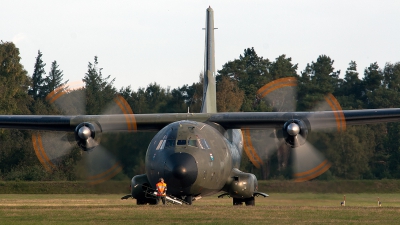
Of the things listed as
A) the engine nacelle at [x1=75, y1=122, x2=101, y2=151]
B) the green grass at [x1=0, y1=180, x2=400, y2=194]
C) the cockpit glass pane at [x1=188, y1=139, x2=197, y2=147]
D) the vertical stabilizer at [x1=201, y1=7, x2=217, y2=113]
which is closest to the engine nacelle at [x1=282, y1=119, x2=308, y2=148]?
the cockpit glass pane at [x1=188, y1=139, x2=197, y2=147]

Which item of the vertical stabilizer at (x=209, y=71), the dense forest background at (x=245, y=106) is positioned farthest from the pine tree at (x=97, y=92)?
the vertical stabilizer at (x=209, y=71)

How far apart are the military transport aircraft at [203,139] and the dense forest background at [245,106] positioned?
10.7ft

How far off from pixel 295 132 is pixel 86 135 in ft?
22.2

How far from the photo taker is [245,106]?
1852 inches

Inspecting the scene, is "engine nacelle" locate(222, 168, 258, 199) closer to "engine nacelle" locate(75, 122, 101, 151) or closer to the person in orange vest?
the person in orange vest

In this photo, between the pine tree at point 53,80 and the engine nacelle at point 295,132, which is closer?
the engine nacelle at point 295,132

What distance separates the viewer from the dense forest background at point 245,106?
3300 cm

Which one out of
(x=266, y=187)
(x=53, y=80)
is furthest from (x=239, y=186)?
(x=53, y=80)

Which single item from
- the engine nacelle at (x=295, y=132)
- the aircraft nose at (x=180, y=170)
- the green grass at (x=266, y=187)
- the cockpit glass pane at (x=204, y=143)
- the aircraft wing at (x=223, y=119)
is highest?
the aircraft wing at (x=223, y=119)

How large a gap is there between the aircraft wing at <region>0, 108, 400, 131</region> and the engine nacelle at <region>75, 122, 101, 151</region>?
0.97 meters

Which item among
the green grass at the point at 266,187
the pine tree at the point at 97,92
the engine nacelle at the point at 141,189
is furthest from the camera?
the pine tree at the point at 97,92

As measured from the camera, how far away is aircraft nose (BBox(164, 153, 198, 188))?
21.0 meters

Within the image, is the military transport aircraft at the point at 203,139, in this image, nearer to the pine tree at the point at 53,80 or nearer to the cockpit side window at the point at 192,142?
the cockpit side window at the point at 192,142

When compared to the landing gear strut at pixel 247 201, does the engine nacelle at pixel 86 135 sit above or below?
above
